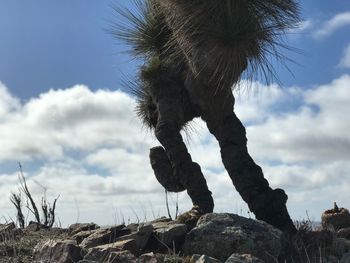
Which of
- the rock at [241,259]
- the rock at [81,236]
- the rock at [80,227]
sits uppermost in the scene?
the rock at [80,227]

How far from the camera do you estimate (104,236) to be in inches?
308

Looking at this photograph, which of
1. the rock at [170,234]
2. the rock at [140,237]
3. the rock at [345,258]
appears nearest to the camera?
the rock at [140,237]

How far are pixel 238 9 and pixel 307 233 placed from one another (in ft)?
13.1

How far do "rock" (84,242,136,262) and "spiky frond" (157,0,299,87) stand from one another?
3732 millimetres

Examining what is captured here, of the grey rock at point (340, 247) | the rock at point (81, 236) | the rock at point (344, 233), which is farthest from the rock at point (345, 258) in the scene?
the rock at point (81, 236)

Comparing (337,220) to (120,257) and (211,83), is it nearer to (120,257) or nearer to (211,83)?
(211,83)

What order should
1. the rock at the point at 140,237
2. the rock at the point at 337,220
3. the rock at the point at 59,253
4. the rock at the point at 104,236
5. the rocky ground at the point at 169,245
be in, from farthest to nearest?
the rock at the point at 337,220
the rock at the point at 104,236
the rock at the point at 140,237
the rocky ground at the point at 169,245
the rock at the point at 59,253

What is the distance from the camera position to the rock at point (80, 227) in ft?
30.5

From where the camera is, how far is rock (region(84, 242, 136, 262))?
6.79m

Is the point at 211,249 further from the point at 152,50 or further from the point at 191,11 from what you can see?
the point at 152,50

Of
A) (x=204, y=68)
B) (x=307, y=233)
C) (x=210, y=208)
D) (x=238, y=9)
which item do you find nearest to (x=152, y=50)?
(x=204, y=68)

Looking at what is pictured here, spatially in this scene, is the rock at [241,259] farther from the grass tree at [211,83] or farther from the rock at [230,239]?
the grass tree at [211,83]

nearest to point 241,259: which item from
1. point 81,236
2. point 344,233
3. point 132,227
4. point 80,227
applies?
point 132,227

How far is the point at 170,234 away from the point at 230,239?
2.77 feet
